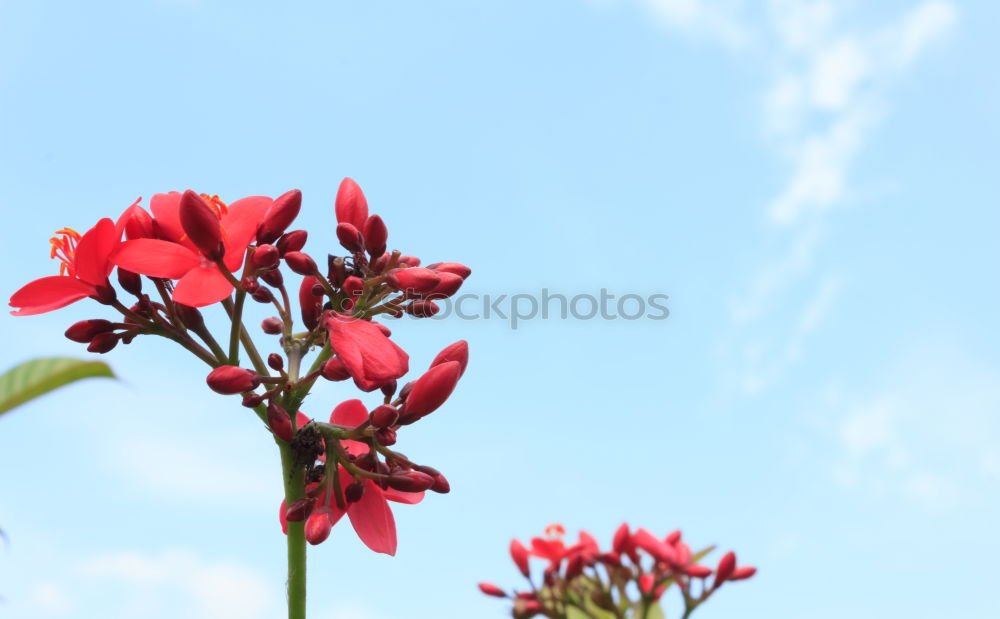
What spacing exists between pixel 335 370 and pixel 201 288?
0.95ft

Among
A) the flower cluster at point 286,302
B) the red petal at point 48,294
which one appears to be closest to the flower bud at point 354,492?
the flower cluster at point 286,302

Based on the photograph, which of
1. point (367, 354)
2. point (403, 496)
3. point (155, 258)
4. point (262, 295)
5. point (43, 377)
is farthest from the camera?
point (403, 496)

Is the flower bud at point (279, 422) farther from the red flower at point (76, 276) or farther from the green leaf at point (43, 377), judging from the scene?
the green leaf at point (43, 377)

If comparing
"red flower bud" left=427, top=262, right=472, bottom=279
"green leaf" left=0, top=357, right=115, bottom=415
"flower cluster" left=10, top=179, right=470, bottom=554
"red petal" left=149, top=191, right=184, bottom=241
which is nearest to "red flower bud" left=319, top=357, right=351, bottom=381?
"flower cluster" left=10, top=179, right=470, bottom=554

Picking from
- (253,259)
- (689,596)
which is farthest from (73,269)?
(689,596)

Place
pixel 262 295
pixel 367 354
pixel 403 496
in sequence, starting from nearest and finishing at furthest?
pixel 367 354 < pixel 262 295 < pixel 403 496

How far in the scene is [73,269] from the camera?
1872mm

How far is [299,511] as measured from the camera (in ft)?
5.69

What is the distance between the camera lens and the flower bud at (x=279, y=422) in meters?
1.70

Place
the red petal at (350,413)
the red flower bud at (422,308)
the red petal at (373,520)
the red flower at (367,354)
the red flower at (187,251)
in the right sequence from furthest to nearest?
the red petal at (350,413) → the red petal at (373,520) → the red flower bud at (422,308) → the red flower at (187,251) → the red flower at (367,354)

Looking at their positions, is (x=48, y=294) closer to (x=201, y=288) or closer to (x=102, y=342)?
(x=102, y=342)

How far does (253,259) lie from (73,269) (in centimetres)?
39

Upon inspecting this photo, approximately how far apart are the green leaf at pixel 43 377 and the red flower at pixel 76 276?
2.68 ft

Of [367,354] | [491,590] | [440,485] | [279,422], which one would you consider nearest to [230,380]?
[279,422]
